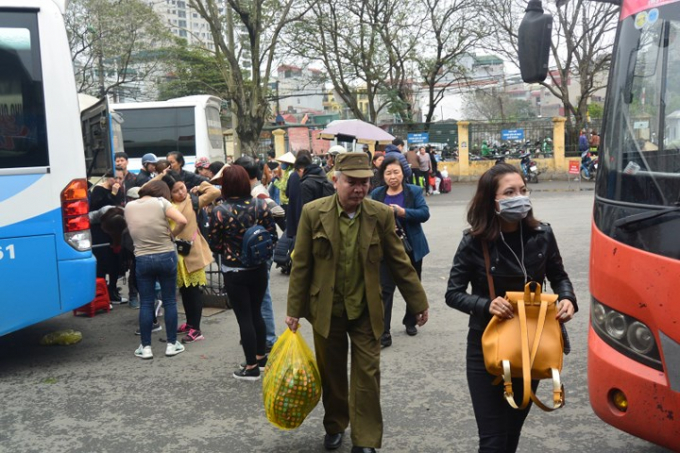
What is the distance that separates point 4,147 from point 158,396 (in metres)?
2.33

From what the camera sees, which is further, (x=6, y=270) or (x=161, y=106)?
(x=161, y=106)

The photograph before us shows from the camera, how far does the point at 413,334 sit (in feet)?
21.9

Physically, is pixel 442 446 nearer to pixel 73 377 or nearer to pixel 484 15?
pixel 73 377

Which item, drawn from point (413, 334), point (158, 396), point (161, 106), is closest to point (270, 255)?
point (158, 396)

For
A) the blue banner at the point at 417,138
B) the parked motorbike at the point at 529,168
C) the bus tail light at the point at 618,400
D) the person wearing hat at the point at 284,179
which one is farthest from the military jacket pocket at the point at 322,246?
the blue banner at the point at 417,138

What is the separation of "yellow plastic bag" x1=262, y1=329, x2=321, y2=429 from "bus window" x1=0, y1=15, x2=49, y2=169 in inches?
115

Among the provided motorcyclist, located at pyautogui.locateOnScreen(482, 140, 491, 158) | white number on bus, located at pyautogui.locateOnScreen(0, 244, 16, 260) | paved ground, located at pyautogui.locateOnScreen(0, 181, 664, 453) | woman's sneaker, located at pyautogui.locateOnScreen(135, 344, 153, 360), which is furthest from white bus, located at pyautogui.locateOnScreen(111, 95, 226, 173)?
white number on bus, located at pyautogui.locateOnScreen(0, 244, 16, 260)

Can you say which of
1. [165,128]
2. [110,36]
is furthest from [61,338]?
[110,36]

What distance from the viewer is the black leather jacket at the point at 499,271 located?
322 centimetres

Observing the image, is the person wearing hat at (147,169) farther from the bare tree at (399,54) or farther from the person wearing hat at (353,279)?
the bare tree at (399,54)

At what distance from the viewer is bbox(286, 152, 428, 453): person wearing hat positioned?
157 inches

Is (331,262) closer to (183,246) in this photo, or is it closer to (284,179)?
(183,246)

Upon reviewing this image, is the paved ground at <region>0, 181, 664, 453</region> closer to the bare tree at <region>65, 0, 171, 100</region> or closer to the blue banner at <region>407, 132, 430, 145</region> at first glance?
the blue banner at <region>407, 132, 430, 145</region>

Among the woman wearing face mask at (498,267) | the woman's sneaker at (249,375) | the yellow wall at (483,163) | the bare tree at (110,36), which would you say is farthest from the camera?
the bare tree at (110,36)
